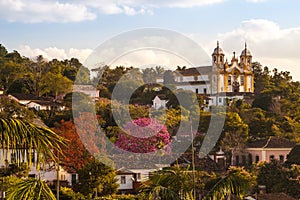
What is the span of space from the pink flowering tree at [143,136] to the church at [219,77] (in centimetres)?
2116

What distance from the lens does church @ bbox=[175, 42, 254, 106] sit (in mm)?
49500

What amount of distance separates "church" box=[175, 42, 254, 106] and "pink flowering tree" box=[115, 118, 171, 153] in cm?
2116

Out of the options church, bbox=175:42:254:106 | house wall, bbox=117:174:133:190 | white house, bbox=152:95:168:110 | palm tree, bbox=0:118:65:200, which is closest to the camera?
palm tree, bbox=0:118:65:200

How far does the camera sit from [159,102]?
34.7 meters

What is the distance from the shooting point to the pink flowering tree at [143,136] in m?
25.0

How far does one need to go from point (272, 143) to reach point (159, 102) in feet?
24.0

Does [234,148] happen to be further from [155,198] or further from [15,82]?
[155,198]

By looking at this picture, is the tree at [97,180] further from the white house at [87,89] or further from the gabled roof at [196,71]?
the gabled roof at [196,71]

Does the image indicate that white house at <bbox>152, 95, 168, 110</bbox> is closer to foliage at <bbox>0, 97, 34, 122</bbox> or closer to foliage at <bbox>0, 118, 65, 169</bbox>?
foliage at <bbox>0, 97, 34, 122</bbox>

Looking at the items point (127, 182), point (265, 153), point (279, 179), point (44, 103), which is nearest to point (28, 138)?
point (279, 179)

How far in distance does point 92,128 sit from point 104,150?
48.7 inches

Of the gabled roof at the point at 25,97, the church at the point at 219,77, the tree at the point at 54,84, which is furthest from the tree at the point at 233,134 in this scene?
the church at the point at 219,77

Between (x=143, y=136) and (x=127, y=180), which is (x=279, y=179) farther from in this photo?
(x=143, y=136)

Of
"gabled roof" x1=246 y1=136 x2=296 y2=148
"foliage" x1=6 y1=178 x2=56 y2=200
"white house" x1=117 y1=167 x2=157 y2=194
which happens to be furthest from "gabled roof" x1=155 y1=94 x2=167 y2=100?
"foliage" x1=6 y1=178 x2=56 y2=200
